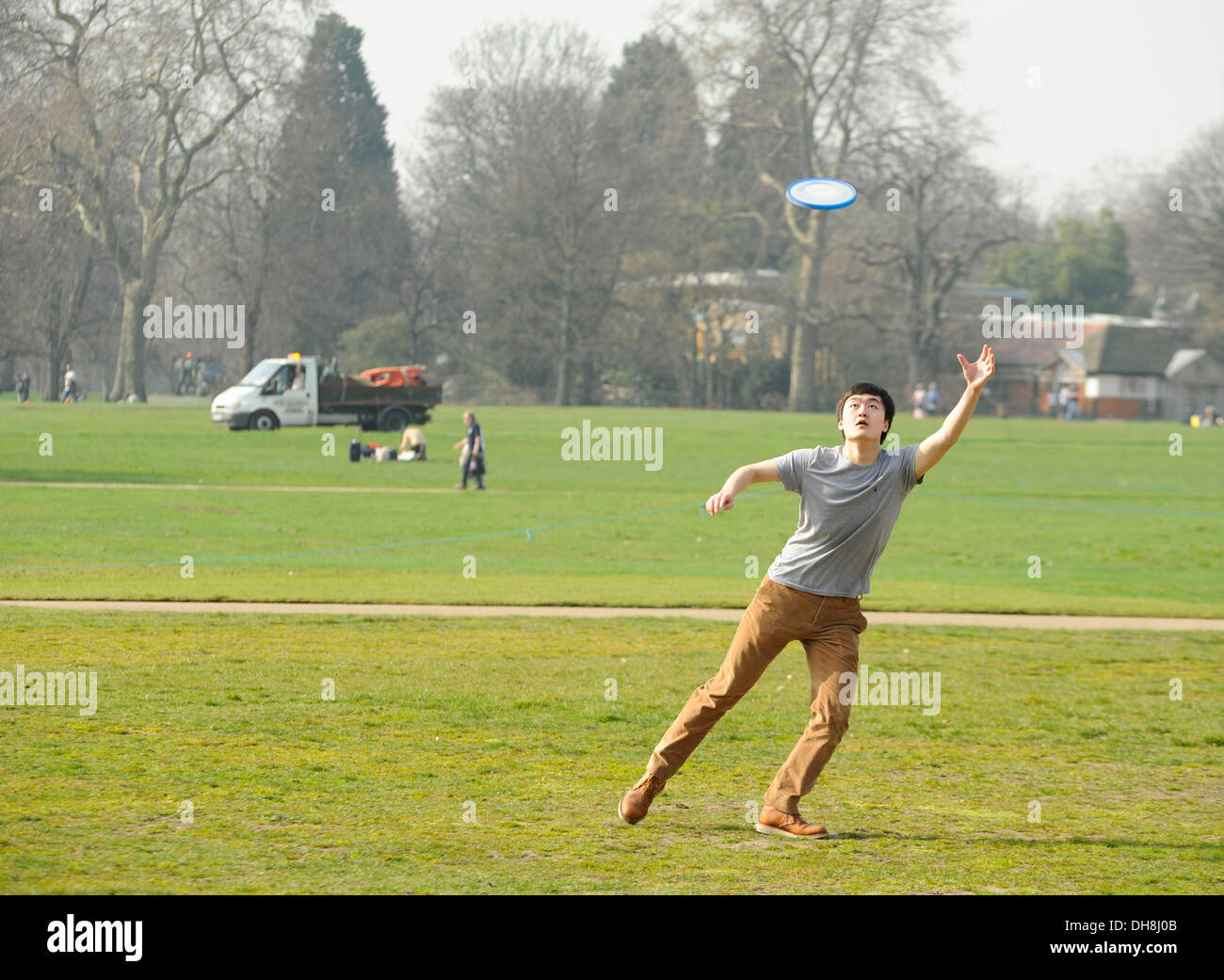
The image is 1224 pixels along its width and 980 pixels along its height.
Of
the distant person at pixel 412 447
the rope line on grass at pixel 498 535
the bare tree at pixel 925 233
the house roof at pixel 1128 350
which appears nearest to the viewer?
the rope line on grass at pixel 498 535

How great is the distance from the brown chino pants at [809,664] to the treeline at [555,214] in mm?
39141

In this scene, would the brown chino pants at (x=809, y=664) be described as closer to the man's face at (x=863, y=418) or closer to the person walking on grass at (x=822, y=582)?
the person walking on grass at (x=822, y=582)

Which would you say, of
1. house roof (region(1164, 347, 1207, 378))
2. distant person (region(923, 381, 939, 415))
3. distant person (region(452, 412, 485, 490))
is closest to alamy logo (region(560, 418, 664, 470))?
distant person (region(452, 412, 485, 490))

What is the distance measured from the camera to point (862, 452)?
7.04 m

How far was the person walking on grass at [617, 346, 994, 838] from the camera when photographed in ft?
22.9

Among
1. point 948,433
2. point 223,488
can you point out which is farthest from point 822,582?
point 223,488

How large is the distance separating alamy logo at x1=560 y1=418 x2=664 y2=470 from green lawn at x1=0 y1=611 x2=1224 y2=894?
28.6 metres

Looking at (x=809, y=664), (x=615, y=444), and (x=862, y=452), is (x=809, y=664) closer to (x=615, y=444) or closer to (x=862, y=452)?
(x=862, y=452)

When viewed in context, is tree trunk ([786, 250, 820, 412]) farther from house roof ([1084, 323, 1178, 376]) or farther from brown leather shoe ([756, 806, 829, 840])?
brown leather shoe ([756, 806, 829, 840])

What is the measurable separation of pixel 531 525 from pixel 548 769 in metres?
18.6

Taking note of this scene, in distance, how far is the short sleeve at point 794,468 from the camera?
7.04 m

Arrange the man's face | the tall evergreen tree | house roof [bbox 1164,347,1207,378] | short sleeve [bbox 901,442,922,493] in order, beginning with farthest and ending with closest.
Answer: house roof [bbox 1164,347,1207,378], the tall evergreen tree, short sleeve [bbox 901,442,922,493], the man's face

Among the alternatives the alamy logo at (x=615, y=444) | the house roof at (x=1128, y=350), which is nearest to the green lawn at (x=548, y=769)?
the alamy logo at (x=615, y=444)
